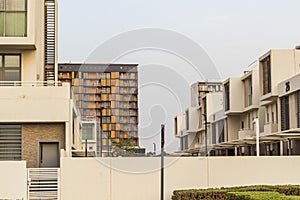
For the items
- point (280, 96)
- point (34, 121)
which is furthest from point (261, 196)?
point (280, 96)

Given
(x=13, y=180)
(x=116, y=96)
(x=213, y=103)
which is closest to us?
(x=116, y=96)

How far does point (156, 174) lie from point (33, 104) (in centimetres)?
698

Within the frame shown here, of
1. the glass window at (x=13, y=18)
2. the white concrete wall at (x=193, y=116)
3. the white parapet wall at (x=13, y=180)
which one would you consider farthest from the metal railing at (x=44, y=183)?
the glass window at (x=13, y=18)

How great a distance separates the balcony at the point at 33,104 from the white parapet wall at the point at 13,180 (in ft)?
14.4

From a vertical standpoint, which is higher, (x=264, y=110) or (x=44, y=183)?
(x=264, y=110)

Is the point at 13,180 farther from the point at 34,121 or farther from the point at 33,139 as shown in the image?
the point at 33,139

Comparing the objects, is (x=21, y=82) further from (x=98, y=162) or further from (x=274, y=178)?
(x=274, y=178)

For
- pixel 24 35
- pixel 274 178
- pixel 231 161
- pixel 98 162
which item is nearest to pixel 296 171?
pixel 274 178

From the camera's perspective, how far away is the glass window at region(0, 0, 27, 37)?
2938 cm

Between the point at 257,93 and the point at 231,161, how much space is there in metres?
25.6

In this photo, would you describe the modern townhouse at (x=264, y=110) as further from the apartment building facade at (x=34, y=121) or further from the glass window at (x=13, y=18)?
the glass window at (x=13, y=18)

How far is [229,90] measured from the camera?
54.1m

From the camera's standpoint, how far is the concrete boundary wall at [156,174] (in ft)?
73.8

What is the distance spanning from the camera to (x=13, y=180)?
22.4 meters
